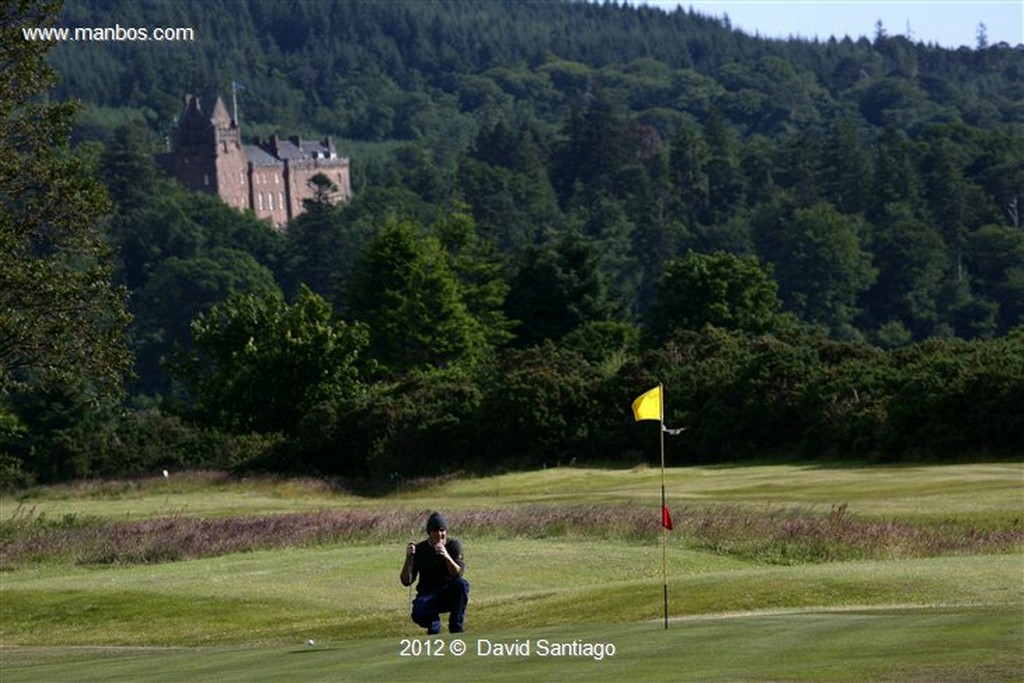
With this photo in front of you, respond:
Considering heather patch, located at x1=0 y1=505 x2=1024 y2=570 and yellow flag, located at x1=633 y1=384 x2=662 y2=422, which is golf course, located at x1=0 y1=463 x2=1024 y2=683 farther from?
yellow flag, located at x1=633 y1=384 x2=662 y2=422

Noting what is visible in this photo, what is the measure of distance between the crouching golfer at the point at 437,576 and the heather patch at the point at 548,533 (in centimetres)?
1534

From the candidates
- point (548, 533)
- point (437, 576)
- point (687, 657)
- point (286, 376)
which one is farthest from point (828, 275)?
point (687, 657)

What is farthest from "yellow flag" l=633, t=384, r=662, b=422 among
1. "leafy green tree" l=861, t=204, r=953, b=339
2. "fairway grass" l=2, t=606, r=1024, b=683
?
"leafy green tree" l=861, t=204, r=953, b=339

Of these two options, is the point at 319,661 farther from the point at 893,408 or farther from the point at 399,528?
the point at 893,408

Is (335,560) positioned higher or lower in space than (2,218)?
lower

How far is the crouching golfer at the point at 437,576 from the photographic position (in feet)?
75.4

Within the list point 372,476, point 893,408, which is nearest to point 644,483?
point 893,408

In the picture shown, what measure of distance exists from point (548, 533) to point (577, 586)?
8290mm

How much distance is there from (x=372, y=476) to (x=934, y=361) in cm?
1985

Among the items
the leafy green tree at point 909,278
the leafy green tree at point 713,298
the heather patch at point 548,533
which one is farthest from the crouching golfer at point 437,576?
the leafy green tree at point 909,278

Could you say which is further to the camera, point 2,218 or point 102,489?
point 102,489

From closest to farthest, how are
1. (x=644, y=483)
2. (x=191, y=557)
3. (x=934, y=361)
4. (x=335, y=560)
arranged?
1. (x=335, y=560)
2. (x=191, y=557)
3. (x=644, y=483)
4. (x=934, y=361)

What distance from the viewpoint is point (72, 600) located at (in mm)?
35531

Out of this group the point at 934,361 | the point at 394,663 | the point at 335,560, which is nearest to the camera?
the point at 394,663
